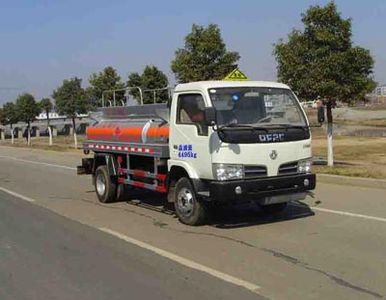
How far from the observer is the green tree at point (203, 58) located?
74.0 feet

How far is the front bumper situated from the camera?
916 cm

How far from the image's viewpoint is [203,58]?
22.8 metres

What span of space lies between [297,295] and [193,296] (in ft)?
3.30

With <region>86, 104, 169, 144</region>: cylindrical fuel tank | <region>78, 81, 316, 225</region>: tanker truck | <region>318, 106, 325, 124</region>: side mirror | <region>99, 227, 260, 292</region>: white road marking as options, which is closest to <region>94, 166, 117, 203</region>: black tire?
<region>86, 104, 169, 144</region>: cylindrical fuel tank

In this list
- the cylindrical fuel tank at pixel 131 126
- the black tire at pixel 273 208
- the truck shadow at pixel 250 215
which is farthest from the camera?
the cylindrical fuel tank at pixel 131 126

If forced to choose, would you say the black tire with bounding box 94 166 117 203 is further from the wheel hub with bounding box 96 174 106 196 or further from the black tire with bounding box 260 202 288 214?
the black tire with bounding box 260 202 288 214

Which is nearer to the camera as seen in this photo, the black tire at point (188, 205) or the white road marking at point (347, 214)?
the black tire at point (188, 205)

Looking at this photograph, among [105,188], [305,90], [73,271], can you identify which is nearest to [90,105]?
[305,90]

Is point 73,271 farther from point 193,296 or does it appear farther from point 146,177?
point 146,177

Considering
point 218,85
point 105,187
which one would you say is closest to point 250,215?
point 218,85

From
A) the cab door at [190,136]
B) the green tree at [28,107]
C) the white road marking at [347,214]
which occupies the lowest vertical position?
the white road marking at [347,214]

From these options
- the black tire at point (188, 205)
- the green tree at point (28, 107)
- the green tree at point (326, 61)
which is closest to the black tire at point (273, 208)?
Result: the black tire at point (188, 205)

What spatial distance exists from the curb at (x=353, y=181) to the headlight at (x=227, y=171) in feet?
19.0

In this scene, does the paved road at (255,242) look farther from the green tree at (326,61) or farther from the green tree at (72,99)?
the green tree at (72,99)
